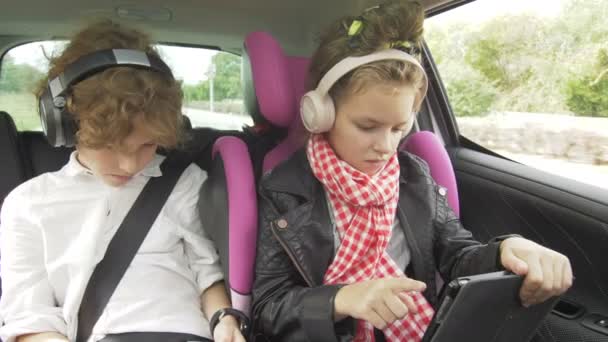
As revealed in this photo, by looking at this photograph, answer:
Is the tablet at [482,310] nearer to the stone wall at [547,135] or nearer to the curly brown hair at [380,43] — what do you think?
the curly brown hair at [380,43]

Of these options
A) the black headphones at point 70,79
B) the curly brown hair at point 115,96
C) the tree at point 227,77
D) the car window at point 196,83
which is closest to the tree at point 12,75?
the car window at point 196,83

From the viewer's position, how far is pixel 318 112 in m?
1.07

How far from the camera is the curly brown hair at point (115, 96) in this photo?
1.06 meters

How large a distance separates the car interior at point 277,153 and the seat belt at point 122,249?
0.36 ft

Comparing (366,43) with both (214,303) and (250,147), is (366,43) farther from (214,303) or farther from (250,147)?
(214,303)

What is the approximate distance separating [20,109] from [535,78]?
1.70 meters

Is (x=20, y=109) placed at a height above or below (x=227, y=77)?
below

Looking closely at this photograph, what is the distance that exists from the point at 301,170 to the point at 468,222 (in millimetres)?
689

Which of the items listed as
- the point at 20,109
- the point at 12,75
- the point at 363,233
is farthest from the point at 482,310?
the point at 12,75

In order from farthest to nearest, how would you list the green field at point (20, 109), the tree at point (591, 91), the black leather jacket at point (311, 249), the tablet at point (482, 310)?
the green field at point (20, 109) → the tree at point (591, 91) → the black leather jacket at point (311, 249) → the tablet at point (482, 310)

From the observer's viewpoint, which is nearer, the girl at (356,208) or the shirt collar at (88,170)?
the girl at (356,208)

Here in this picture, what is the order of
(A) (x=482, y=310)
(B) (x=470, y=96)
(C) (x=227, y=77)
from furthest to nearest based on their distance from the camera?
(C) (x=227, y=77), (B) (x=470, y=96), (A) (x=482, y=310)

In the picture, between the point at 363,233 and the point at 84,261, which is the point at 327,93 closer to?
the point at 363,233

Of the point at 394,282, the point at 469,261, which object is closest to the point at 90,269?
the point at 394,282
